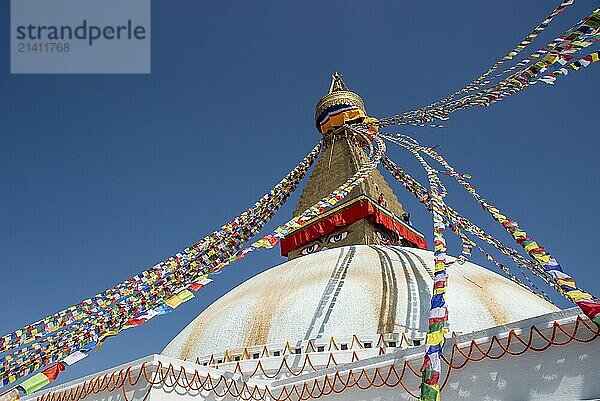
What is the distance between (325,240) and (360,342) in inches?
239

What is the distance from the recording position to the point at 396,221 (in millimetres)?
14266

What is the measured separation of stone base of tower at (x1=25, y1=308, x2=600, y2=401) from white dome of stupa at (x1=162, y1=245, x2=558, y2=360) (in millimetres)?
325

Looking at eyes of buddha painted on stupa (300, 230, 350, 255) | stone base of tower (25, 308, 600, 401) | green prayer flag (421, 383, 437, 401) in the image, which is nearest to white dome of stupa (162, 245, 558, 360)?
stone base of tower (25, 308, 600, 401)

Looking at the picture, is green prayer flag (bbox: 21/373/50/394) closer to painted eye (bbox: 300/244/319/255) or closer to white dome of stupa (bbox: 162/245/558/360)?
white dome of stupa (bbox: 162/245/558/360)

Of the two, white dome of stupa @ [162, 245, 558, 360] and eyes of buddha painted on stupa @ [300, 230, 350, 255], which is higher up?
eyes of buddha painted on stupa @ [300, 230, 350, 255]

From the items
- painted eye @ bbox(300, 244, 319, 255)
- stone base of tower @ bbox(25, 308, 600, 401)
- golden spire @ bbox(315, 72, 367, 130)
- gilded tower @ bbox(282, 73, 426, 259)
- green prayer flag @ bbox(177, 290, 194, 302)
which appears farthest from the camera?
golden spire @ bbox(315, 72, 367, 130)

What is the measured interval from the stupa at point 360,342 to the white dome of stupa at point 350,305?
0.02 meters

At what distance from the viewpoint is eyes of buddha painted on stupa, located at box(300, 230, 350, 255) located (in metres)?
13.8

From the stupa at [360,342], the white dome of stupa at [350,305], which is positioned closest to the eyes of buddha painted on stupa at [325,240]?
the stupa at [360,342]

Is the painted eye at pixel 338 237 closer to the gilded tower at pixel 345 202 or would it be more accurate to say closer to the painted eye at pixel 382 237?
the gilded tower at pixel 345 202

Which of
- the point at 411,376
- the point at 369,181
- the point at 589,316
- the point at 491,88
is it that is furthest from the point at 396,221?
the point at 589,316

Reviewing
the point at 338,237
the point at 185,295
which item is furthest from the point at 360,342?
the point at 338,237

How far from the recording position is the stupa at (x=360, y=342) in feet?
18.1

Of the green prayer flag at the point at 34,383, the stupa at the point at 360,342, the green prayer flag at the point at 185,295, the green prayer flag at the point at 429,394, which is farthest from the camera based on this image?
the green prayer flag at the point at 185,295
